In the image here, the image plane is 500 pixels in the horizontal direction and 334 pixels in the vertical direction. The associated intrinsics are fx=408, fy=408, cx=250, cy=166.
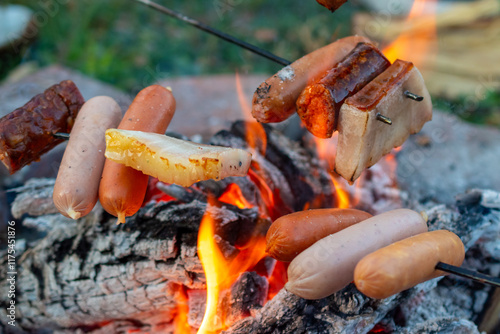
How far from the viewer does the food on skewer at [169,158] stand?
1.64m

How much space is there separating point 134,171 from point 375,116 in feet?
3.65

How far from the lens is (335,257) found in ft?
5.16

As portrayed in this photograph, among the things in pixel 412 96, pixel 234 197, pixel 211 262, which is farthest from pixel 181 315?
pixel 412 96

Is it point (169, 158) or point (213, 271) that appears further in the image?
point (213, 271)

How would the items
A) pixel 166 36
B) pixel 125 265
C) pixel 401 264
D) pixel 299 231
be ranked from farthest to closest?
pixel 166 36, pixel 125 265, pixel 299 231, pixel 401 264

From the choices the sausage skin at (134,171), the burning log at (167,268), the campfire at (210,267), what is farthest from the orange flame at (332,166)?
the sausage skin at (134,171)

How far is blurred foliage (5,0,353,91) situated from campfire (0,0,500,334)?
3.24 metres

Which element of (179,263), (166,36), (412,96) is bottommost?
(179,263)

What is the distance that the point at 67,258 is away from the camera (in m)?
2.33

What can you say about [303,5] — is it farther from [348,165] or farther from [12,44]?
[348,165]

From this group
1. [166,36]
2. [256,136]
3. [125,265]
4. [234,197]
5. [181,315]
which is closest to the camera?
[125,265]

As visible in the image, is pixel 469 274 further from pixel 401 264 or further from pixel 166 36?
pixel 166 36

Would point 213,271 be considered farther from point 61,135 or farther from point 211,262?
point 61,135

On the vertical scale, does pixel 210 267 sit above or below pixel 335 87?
below
